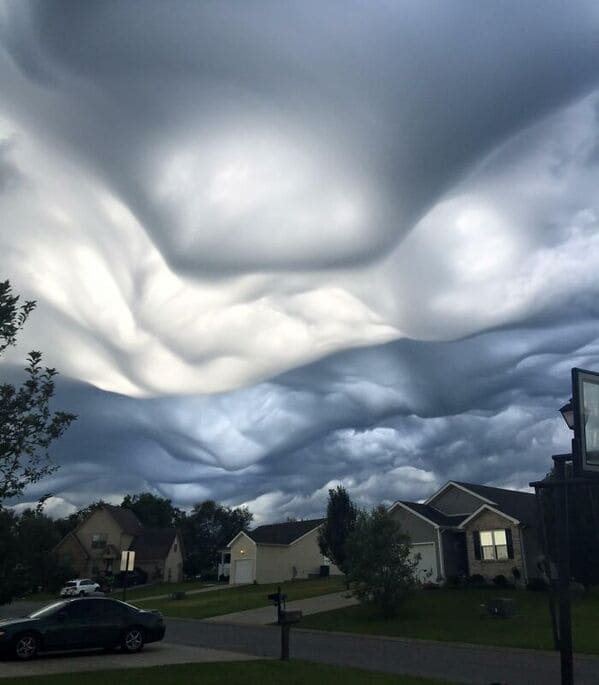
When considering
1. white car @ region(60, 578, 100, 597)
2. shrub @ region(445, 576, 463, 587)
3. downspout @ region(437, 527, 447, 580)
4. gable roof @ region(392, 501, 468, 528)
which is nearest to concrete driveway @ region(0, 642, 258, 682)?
shrub @ region(445, 576, 463, 587)

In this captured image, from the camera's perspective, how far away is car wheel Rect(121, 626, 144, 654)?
60.7 ft

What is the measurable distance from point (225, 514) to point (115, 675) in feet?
345

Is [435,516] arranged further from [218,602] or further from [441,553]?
[218,602]

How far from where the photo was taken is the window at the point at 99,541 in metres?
77.2

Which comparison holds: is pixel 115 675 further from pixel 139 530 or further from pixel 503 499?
pixel 139 530

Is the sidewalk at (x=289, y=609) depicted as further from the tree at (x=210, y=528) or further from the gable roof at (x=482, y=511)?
the tree at (x=210, y=528)

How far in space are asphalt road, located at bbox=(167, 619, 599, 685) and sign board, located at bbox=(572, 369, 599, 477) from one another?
620 centimetres

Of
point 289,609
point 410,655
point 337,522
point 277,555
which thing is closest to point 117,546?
point 277,555

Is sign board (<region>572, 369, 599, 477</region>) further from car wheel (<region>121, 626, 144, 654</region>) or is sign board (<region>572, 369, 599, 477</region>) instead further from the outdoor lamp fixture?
car wheel (<region>121, 626, 144, 654</region>)

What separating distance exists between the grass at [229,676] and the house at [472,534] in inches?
1135

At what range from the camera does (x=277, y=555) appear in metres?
65.2

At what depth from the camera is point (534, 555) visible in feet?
138

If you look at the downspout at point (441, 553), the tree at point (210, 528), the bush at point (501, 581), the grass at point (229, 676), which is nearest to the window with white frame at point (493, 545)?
the bush at point (501, 581)

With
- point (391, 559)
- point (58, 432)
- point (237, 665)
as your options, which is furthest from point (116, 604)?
point (391, 559)
